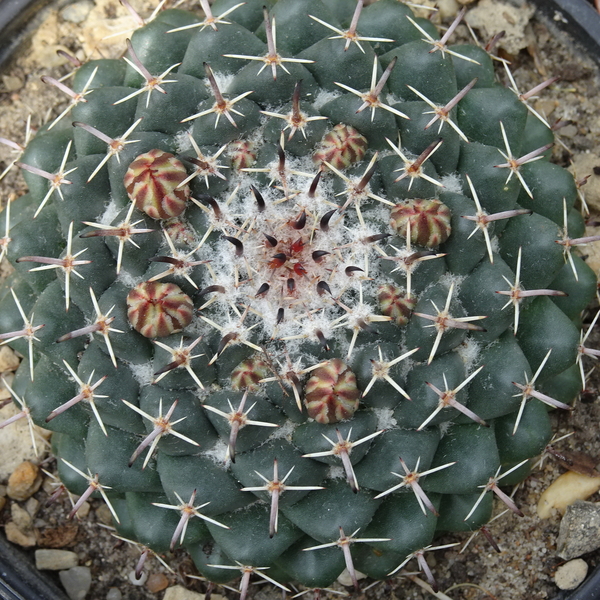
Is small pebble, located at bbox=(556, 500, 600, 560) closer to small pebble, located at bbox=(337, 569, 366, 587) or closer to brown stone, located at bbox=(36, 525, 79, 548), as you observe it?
small pebble, located at bbox=(337, 569, 366, 587)

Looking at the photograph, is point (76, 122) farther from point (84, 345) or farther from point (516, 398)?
point (516, 398)

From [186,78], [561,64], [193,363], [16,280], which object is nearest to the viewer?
[193,363]

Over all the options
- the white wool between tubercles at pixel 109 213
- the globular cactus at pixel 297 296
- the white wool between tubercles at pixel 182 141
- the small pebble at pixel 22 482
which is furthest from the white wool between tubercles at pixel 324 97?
the small pebble at pixel 22 482

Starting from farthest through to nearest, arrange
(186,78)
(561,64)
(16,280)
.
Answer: (561,64)
(16,280)
(186,78)

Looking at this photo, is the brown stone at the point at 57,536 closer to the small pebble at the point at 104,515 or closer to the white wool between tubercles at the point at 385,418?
the small pebble at the point at 104,515

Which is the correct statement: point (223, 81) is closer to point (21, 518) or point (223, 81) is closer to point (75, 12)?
point (75, 12)

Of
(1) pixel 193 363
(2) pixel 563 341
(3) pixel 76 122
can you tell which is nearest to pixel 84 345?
(1) pixel 193 363

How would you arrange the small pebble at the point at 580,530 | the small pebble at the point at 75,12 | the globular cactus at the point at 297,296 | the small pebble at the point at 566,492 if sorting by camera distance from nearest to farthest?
the globular cactus at the point at 297,296
the small pebble at the point at 580,530
the small pebble at the point at 566,492
the small pebble at the point at 75,12
